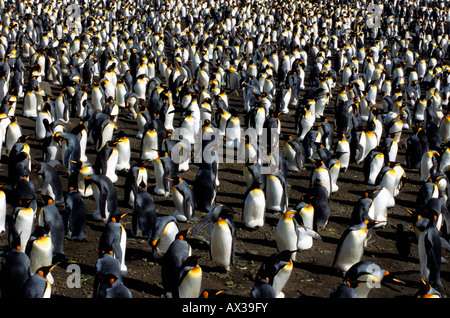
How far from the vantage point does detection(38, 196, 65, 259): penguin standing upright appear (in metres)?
6.72

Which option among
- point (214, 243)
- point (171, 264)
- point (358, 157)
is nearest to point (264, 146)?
point (358, 157)

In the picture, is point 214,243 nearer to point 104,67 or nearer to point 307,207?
point 307,207

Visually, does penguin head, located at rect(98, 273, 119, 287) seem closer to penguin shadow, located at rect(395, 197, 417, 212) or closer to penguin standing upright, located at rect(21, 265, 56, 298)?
penguin standing upright, located at rect(21, 265, 56, 298)

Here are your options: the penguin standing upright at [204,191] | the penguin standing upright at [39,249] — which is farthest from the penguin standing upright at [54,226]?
the penguin standing upright at [204,191]

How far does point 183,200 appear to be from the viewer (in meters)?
7.88

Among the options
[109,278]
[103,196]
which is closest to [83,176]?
[103,196]

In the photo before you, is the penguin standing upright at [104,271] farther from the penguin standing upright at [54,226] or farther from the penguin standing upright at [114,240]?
the penguin standing upright at [54,226]

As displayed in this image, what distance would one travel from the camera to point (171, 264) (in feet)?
19.7

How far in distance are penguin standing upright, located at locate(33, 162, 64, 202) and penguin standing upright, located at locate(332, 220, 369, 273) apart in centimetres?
406

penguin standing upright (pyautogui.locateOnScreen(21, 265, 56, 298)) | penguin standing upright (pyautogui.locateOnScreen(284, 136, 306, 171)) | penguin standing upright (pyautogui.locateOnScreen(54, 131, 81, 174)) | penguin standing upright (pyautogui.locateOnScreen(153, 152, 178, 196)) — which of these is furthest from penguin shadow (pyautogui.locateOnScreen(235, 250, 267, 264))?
penguin standing upright (pyautogui.locateOnScreen(54, 131, 81, 174))

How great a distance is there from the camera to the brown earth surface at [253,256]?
21.0ft

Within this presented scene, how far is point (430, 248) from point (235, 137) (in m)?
5.30

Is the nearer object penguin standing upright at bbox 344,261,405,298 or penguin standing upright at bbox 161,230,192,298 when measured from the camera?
penguin standing upright at bbox 344,261,405,298

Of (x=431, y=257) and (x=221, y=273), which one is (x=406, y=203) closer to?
(x=431, y=257)
